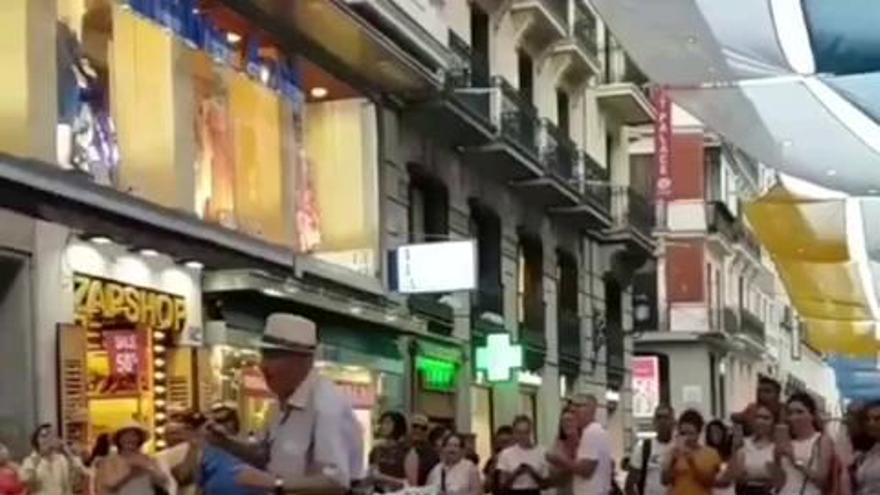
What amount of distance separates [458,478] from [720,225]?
45661 millimetres

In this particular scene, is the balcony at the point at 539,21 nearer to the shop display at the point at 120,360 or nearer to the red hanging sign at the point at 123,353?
the shop display at the point at 120,360

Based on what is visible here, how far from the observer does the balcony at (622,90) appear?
141ft

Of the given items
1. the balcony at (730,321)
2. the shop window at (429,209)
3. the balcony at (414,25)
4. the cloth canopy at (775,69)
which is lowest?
the balcony at (730,321)

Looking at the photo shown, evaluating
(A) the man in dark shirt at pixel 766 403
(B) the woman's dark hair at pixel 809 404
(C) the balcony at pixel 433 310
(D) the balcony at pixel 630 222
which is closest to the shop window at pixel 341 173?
(C) the balcony at pixel 433 310

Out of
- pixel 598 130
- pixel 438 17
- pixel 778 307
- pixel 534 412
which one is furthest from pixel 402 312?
pixel 778 307

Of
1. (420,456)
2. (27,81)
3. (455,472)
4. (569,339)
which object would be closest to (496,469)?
(455,472)

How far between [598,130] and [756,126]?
94.4 feet

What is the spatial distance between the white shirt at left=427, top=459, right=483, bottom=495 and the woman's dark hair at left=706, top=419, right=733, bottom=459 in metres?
2.11

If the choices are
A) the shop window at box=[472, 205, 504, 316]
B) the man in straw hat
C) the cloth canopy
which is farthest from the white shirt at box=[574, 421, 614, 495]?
the shop window at box=[472, 205, 504, 316]

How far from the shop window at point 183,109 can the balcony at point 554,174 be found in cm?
1029

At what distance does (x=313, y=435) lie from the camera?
768cm

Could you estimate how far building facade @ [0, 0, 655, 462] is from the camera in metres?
17.9

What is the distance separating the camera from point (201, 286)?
21703mm

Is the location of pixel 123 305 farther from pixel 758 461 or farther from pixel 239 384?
pixel 758 461
